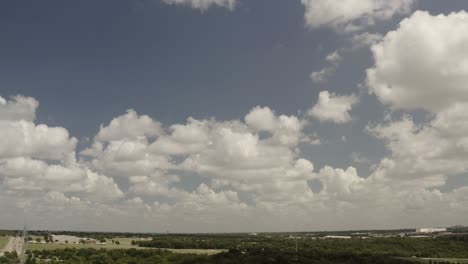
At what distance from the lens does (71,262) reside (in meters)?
197

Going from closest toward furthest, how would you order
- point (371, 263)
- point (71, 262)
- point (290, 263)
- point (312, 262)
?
point (290, 263)
point (312, 262)
point (371, 263)
point (71, 262)

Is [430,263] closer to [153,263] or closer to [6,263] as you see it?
[153,263]

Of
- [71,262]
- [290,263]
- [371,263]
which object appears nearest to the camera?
[290,263]

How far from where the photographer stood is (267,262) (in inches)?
5778

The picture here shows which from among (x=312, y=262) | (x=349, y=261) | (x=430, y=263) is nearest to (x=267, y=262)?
(x=312, y=262)

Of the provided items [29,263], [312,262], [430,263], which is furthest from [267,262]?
[29,263]

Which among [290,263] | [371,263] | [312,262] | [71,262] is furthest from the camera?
[71,262]

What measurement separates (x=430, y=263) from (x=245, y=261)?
9132cm

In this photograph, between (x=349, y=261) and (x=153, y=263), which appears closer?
(x=349, y=261)

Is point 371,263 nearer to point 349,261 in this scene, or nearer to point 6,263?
point 349,261

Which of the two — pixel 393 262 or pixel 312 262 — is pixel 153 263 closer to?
pixel 312 262

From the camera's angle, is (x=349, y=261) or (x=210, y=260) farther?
(x=349, y=261)

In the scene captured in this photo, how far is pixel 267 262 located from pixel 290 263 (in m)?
6.97

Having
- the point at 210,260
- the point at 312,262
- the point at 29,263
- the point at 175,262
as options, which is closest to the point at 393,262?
the point at 312,262
